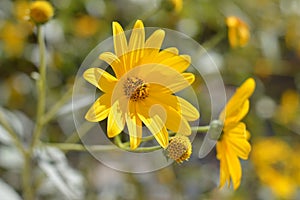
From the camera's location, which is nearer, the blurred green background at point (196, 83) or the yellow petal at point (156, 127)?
the yellow petal at point (156, 127)

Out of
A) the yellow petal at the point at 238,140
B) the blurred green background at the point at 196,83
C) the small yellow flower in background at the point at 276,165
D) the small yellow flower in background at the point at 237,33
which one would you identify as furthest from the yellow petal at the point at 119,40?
the small yellow flower in background at the point at 276,165

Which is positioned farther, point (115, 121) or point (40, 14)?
point (40, 14)

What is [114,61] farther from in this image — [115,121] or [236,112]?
[236,112]

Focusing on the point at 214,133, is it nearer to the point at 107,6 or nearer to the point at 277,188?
the point at 107,6

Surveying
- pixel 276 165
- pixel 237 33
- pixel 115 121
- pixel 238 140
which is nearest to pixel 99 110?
pixel 115 121

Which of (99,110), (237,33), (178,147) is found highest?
(99,110)

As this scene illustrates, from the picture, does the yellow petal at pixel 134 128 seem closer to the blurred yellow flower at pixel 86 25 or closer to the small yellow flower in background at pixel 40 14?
the small yellow flower in background at pixel 40 14

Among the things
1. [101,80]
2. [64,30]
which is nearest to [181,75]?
[101,80]
